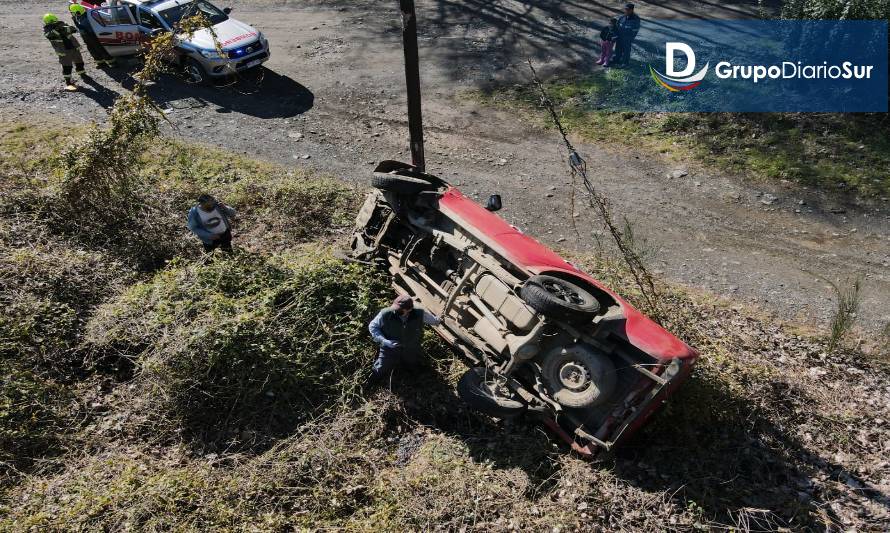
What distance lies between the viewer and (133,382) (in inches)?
236

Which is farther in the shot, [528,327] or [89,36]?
[89,36]

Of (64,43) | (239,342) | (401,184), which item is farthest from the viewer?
(64,43)

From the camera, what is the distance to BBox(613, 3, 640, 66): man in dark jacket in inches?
535

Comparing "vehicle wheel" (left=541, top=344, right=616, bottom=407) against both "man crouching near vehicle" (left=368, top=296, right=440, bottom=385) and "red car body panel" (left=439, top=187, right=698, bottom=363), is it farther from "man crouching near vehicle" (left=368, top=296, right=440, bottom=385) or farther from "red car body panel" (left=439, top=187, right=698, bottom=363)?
"man crouching near vehicle" (left=368, top=296, right=440, bottom=385)

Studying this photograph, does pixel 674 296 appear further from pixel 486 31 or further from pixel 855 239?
pixel 486 31

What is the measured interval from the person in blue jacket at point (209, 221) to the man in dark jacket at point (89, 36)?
8.53 meters

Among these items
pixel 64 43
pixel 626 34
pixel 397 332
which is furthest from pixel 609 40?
pixel 64 43

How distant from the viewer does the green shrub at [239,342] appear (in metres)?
5.64

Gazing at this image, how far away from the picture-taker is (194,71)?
12891 mm

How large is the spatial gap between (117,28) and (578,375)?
528 inches

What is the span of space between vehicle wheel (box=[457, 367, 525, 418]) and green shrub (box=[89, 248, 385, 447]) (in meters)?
1.19

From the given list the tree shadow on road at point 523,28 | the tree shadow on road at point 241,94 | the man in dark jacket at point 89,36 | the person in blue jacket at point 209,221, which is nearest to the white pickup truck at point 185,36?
the man in dark jacket at point 89,36

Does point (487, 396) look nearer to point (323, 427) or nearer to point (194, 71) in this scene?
point (323, 427)

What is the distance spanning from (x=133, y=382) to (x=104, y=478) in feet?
3.85
